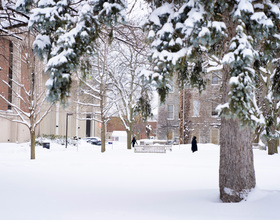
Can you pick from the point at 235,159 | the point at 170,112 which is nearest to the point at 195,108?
the point at 170,112

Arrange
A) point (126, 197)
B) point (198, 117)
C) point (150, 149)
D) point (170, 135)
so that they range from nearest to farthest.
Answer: point (126, 197) < point (150, 149) < point (198, 117) < point (170, 135)

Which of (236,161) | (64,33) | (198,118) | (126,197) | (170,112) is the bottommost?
(126,197)

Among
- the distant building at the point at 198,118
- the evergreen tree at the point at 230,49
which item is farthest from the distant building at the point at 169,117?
the evergreen tree at the point at 230,49

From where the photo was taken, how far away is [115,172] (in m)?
13.4

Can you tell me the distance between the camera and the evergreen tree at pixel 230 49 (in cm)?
578

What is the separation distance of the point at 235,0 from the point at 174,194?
16.1 ft

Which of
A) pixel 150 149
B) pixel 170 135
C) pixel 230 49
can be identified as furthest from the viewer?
pixel 170 135

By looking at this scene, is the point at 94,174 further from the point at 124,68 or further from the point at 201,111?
the point at 201,111

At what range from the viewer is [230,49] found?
590 cm

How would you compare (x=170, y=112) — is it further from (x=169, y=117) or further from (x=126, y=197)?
(x=126, y=197)

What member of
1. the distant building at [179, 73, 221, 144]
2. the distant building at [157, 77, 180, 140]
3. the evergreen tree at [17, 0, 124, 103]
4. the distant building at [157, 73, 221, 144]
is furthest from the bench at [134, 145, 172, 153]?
the evergreen tree at [17, 0, 124, 103]

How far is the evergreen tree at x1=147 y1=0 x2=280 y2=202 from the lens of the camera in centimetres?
578

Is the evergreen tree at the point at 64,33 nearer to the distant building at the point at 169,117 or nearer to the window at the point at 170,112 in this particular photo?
the distant building at the point at 169,117

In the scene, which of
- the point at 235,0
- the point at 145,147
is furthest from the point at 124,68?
the point at 235,0
